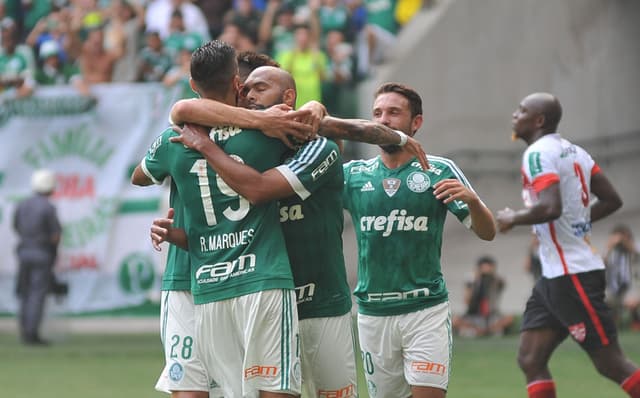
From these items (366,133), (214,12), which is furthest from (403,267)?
(214,12)

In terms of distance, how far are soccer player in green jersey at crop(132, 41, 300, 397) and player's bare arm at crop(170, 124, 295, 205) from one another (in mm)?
66

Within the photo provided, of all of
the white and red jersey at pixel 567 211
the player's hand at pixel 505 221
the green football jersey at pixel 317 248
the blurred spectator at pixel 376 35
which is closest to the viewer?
the green football jersey at pixel 317 248

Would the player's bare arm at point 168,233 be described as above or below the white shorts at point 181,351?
above

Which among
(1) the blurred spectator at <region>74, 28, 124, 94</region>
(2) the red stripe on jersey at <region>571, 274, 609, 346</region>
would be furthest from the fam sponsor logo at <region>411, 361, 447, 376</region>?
(1) the blurred spectator at <region>74, 28, 124, 94</region>

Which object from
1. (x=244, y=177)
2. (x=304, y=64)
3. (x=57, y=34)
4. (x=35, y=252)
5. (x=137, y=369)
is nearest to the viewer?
(x=244, y=177)

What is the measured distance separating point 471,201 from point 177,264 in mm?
1675

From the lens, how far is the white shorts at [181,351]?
21.4ft

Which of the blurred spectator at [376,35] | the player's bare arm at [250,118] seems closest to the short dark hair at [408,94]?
the player's bare arm at [250,118]

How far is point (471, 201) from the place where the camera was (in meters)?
7.10

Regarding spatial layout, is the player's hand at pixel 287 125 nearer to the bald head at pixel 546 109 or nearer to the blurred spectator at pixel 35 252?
the bald head at pixel 546 109

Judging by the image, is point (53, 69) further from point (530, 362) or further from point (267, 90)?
point (267, 90)

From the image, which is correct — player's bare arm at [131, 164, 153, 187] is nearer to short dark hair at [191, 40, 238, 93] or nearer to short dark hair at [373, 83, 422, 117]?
short dark hair at [191, 40, 238, 93]

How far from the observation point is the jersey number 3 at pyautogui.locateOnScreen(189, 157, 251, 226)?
6.26m

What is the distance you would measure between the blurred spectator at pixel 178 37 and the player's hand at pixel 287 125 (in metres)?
12.2
